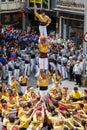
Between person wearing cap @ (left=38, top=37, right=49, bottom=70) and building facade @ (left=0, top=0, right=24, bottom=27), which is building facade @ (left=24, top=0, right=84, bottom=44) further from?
person wearing cap @ (left=38, top=37, right=49, bottom=70)

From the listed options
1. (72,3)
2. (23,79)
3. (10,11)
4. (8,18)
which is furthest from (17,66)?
(8,18)

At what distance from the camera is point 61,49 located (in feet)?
94.8

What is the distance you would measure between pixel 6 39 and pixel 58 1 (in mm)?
5959

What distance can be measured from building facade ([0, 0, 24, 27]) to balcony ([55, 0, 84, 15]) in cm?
621

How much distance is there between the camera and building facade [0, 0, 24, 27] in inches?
1662

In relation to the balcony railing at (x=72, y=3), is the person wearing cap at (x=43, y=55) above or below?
above

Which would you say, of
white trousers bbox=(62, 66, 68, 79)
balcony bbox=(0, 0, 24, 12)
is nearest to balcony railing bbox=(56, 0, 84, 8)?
balcony bbox=(0, 0, 24, 12)

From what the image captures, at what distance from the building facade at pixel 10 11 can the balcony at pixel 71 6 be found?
20.4 feet

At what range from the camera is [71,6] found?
120 ft

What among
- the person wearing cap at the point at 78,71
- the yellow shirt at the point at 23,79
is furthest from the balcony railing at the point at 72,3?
the yellow shirt at the point at 23,79

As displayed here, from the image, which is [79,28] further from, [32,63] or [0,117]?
[0,117]

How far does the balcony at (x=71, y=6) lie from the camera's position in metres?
35.6

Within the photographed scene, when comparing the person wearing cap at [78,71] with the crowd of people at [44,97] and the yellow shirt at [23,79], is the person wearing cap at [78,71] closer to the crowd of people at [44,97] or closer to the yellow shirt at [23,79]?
the crowd of people at [44,97]

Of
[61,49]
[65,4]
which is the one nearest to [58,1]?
[65,4]
